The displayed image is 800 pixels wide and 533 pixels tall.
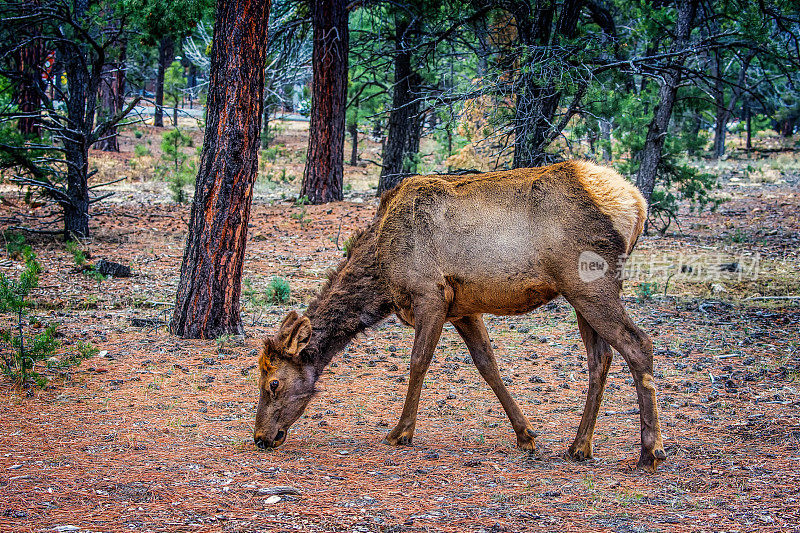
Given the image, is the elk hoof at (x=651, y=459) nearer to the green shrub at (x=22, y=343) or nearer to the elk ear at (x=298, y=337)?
the elk ear at (x=298, y=337)

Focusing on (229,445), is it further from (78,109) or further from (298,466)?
(78,109)

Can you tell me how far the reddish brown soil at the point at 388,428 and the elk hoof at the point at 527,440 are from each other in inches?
5.3

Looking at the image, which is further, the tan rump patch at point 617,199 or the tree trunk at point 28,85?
the tree trunk at point 28,85

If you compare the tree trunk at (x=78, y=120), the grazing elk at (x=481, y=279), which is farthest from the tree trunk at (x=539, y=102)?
the tree trunk at (x=78, y=120)

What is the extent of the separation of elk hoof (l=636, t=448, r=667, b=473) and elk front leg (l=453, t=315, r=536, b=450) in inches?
39.9

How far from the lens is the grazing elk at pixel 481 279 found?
574cm

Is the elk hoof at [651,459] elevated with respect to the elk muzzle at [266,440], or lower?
elevated

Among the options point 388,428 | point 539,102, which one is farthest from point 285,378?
point 539,102

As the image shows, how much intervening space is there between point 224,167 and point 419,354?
13.8 feet

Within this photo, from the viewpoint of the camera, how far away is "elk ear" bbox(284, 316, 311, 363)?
6359mm

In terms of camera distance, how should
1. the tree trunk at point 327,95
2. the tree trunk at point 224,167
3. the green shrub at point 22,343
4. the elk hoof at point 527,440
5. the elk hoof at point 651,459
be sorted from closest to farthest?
the elk hoof at point 651,459, the elk hoof at point 527,440, the green shrub at point 22,343, the tree trunk at point 224,167, the tree trunk at point 327,95

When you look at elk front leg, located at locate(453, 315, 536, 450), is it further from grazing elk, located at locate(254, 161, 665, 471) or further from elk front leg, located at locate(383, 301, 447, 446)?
elk front leg, located at locate(383, 301, 447, 446)

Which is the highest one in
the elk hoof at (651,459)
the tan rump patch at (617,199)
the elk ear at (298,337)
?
the tan rump patch at (617,199)

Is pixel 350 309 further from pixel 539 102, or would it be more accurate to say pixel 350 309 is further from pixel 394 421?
pixel 539 102
